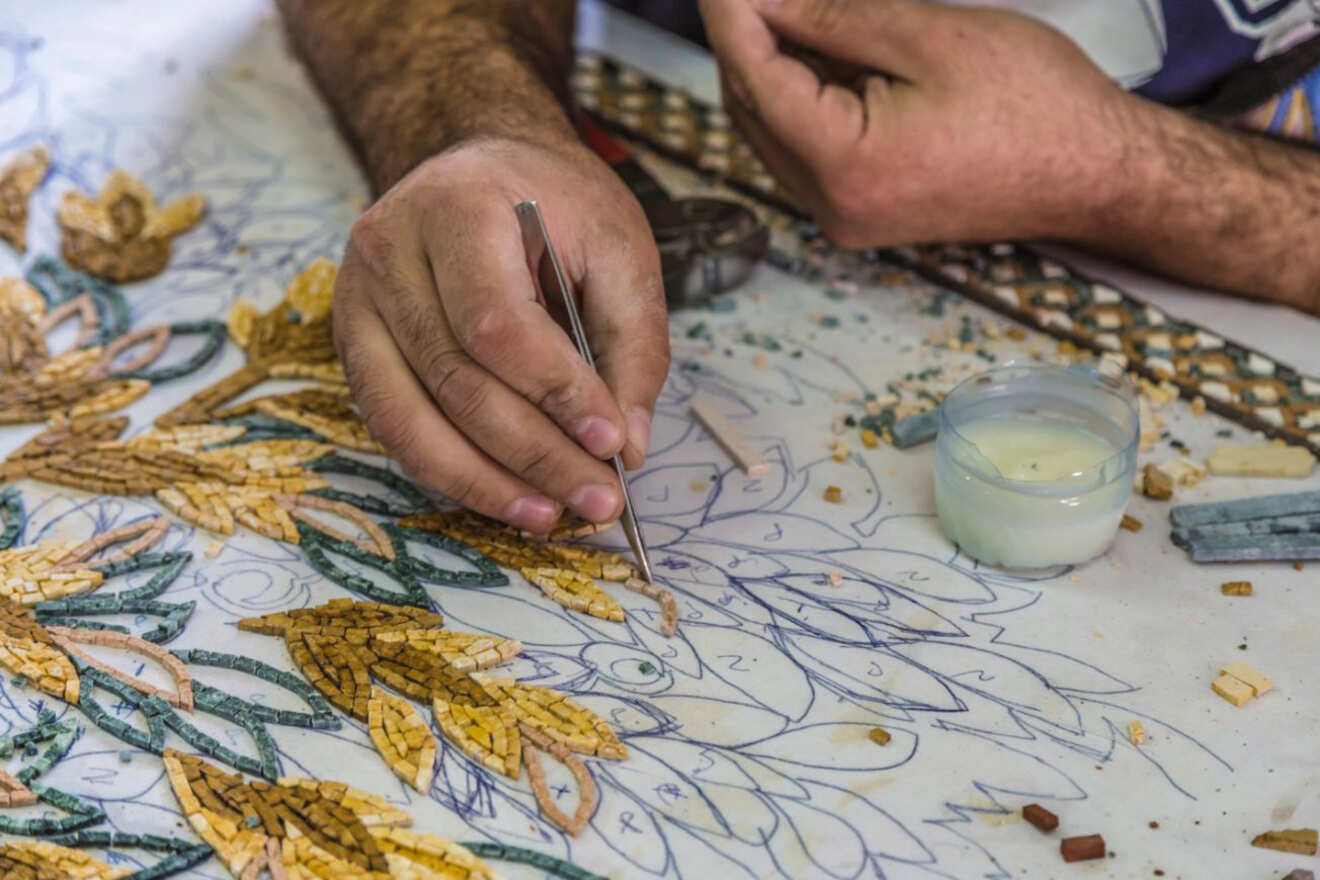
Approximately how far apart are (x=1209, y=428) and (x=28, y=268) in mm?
1049

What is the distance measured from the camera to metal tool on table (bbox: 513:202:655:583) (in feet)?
2.79

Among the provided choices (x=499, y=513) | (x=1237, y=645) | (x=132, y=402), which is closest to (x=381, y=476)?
(x=499, y=513)

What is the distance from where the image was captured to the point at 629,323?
0.89 metres

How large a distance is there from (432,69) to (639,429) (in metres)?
0.61

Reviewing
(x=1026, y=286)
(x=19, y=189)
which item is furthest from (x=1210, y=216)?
(x=19, y=189)

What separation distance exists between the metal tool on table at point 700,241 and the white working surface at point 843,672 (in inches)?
1.7

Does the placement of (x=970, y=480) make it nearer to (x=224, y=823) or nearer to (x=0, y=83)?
(x=224, y=823)

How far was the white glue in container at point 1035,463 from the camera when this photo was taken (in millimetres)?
829

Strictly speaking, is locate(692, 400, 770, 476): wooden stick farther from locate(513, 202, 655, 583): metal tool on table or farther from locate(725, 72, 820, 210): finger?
locate(725, 72, 820, 210): finger

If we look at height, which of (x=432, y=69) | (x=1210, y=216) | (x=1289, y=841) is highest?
(x=432, y=69)

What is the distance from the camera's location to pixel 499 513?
2.87ft

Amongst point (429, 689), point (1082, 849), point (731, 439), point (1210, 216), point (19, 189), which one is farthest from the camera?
point (19, 189)

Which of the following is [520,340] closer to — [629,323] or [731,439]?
[629,323]

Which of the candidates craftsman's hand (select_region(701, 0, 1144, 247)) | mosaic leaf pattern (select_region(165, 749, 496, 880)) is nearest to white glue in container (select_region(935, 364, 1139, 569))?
craftsman's hand (select_region(701, 0, 1144, 247))
